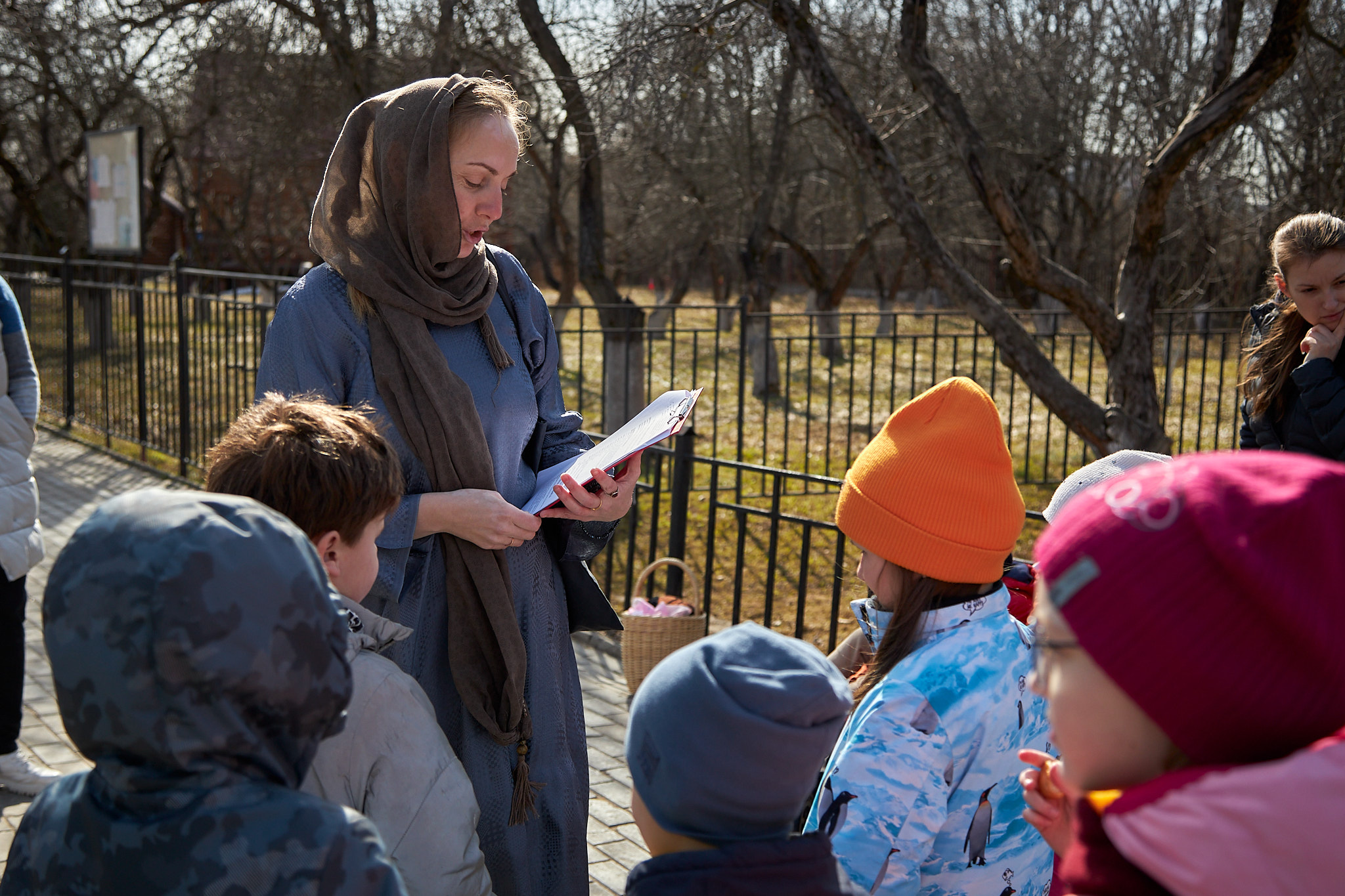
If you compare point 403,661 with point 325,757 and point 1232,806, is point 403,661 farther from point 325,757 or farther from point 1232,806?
point 1232,806

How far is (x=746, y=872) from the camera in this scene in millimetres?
1214

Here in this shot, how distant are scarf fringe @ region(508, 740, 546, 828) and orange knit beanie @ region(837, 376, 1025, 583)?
81 centimetres

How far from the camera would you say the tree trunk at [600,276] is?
29.8ft

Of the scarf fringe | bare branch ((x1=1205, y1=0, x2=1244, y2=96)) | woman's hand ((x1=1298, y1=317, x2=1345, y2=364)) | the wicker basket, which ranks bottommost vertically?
the wicker basket

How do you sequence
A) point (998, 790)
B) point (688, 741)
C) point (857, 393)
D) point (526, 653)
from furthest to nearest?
point (857, 393), point (526, 653), point (998, 790), point (688, 741)

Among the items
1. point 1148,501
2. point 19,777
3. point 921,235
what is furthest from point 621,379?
point 1148,501

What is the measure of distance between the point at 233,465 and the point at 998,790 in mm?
1243

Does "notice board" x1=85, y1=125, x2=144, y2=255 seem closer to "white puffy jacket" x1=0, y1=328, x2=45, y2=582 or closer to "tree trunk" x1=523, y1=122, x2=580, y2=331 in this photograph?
"tree trunk" x1=523, y1=122, x2=580, y2=331

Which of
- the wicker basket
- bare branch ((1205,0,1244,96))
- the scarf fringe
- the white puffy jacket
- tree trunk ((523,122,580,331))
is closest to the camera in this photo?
the scarf fringe

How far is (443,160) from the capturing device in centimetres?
206

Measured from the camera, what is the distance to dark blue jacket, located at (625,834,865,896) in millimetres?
1208

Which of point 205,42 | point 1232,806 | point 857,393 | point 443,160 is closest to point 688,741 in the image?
point 1232,806

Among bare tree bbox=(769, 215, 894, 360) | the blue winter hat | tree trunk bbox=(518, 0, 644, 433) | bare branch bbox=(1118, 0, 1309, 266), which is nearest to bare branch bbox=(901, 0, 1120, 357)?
bare branch bbox=(1118, 0, 1309, 266)

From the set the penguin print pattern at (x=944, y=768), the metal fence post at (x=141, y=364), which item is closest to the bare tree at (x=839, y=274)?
the metal fence post at (x=141, y=364)
